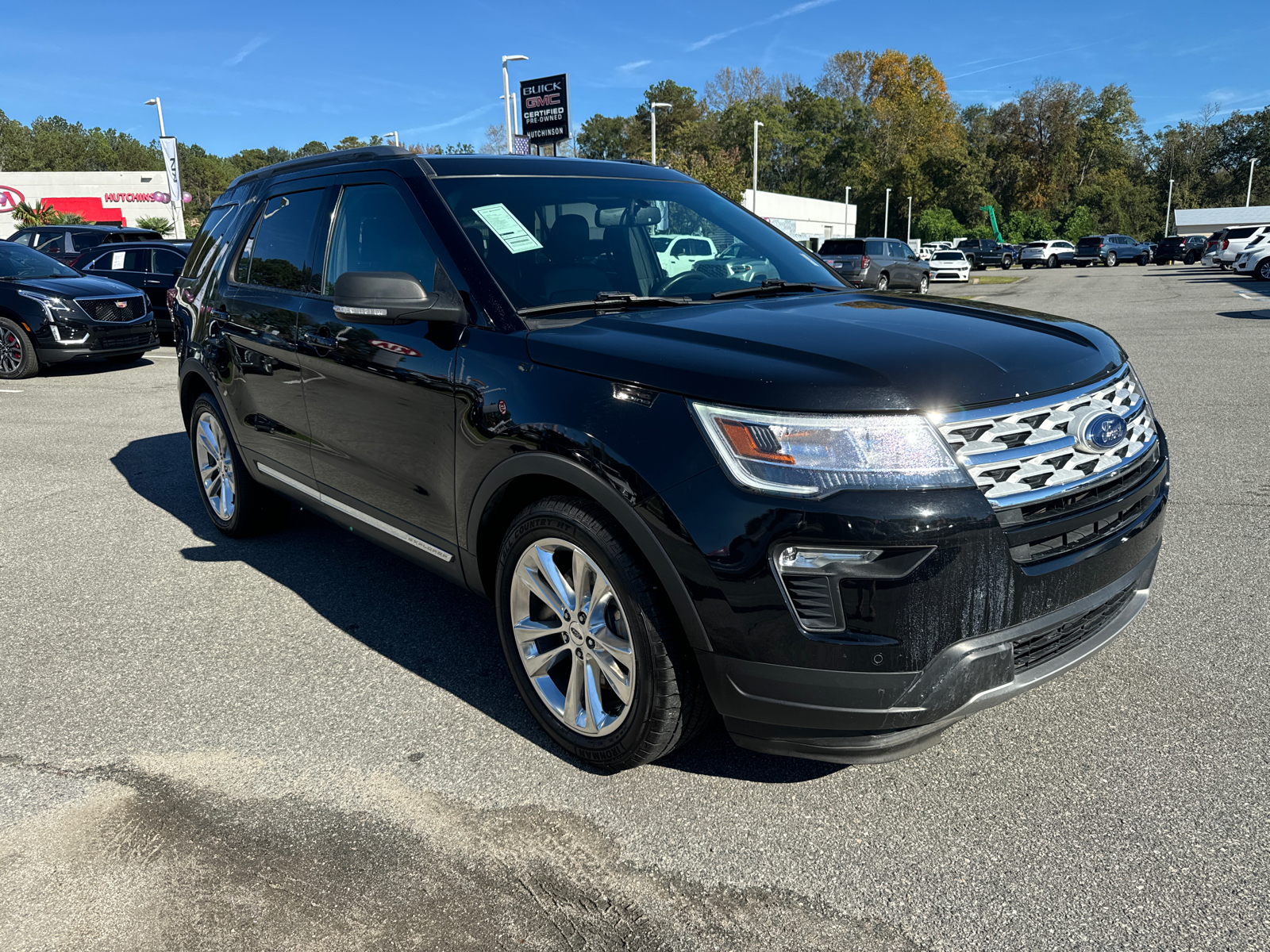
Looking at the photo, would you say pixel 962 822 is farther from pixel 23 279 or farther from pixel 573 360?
pixel 23 279

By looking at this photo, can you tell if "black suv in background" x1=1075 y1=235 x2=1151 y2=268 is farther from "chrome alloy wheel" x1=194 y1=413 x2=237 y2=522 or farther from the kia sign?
"chrome alloy wheel" x1=194 y1=413 x2=237 y2=522

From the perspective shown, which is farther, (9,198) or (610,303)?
(9,198)

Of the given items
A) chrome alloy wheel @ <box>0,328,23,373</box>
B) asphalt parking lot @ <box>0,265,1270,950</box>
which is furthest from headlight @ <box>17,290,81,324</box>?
asphalt parking lot @ <box>0,265,1270,950</box>

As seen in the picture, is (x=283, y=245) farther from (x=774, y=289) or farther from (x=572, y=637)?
(x=572, y=637)

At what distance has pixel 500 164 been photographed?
3717mm

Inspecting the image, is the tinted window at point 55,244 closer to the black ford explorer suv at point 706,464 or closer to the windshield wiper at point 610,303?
the black ford explorer suv at point 706,464

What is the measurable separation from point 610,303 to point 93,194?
211 ft

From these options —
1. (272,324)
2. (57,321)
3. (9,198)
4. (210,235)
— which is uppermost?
(9,198)

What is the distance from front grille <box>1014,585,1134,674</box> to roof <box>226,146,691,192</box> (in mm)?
2506

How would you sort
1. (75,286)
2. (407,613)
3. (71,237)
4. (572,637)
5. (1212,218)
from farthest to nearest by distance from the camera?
(1212,218) → (71,237) → (75,286) → (407,613) → (572,637)

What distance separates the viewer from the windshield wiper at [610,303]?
3.08m

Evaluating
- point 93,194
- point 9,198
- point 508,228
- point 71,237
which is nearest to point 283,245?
point 508,228

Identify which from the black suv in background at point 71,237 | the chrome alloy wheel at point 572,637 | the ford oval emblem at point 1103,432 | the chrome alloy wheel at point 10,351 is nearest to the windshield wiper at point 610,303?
the chrome alloy wheel at point 572,637

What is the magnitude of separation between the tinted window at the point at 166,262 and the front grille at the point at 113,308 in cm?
273
